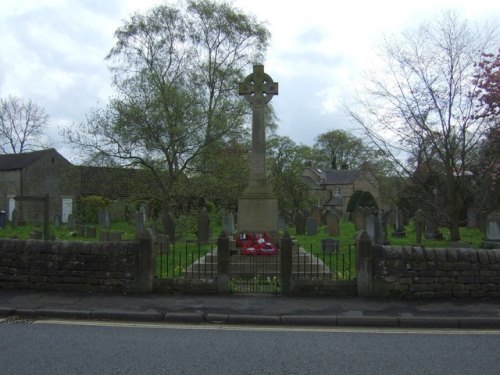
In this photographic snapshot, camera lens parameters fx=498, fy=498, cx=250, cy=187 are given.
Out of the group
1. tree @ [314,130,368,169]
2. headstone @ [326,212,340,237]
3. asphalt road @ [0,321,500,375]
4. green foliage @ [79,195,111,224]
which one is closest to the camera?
asphalt road @ [0,321,500,375]

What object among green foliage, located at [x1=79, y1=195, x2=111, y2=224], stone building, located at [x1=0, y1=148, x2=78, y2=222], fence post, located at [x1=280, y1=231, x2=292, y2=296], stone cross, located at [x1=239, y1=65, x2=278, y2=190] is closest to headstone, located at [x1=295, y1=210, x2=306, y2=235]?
stone cross, located at [x1=239, y1=65, x2=278, y2=190]

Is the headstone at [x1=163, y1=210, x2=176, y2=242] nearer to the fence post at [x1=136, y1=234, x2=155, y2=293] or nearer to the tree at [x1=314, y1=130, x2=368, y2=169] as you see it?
the fence post at [x1=136, y1=234, x2=155, y2=293]

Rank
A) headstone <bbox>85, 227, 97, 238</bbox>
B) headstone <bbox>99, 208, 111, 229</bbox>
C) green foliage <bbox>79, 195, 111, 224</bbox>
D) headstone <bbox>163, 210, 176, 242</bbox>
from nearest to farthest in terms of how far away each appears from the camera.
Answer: headstone <bbox>163, 210, 176, 242</bbox>
headstone <bbox>85, 227, 97, 238</bbox>
headstone <bbox>99, 208, 111, 229</bbox>
green foliage <bbox>79, 195, 111, 224</bbox>

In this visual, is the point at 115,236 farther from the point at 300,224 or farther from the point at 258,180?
the point at 300,224

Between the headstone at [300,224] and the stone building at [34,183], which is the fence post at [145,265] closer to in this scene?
the headstone at [300,224]

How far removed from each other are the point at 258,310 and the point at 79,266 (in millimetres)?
3686

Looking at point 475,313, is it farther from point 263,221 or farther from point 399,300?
point 263,221

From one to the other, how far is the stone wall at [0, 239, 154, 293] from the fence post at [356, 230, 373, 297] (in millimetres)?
3842

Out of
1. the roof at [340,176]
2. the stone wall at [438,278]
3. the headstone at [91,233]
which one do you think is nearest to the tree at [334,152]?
the roof at [340,176]

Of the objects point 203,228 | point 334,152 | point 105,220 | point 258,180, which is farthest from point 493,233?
point 334,152

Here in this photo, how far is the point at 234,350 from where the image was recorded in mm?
6035

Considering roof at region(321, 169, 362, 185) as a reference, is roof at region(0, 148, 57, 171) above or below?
below

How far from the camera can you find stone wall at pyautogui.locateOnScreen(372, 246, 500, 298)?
29.7ft

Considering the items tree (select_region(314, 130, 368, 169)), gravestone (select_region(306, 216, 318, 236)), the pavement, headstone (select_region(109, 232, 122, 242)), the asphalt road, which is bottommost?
the asphalt road
